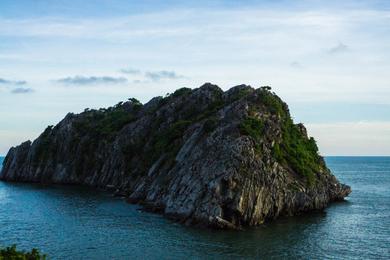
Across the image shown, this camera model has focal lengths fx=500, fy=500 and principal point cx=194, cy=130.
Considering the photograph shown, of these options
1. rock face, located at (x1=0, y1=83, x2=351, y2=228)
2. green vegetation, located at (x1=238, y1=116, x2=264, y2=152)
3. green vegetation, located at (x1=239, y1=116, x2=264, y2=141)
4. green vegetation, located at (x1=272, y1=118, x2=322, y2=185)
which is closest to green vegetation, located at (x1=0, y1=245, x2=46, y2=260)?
rock face, located at (x1=0, y1=83, x2=351, y2=228)

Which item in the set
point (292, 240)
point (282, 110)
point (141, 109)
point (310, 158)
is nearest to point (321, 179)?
point (310, 158)

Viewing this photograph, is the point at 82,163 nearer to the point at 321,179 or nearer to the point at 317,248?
the point at 321,179

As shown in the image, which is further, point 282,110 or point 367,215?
point 282,110

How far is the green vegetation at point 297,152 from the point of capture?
11475 cm

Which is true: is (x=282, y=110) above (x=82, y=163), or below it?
above

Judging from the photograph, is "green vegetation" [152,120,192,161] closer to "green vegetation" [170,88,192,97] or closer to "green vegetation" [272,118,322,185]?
"green vegetation" [170,88,192,97]

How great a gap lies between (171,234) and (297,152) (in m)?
47.1

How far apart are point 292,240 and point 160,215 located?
31773 millimetres

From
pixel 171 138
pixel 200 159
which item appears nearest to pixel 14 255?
pixel 200 159

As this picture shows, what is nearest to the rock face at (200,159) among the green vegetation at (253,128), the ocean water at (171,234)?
the green vegetation at (253,128)

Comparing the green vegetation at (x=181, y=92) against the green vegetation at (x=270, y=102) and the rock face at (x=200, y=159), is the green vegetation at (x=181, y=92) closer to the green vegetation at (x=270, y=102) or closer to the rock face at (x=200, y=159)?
the rock face at (x=200, y=159)

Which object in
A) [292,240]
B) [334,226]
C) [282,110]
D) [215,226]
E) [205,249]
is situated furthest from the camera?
[282,110]

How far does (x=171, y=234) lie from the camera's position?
86750 millimetres

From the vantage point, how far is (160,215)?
4139 inches
